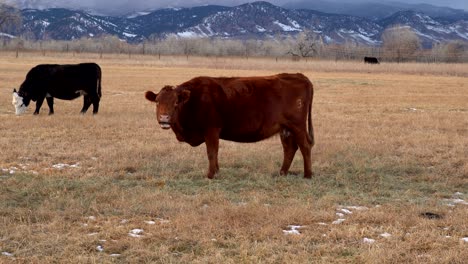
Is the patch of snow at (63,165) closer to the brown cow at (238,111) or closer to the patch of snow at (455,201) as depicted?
the brown cow at (238,111)

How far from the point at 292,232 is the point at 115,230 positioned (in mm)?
1880

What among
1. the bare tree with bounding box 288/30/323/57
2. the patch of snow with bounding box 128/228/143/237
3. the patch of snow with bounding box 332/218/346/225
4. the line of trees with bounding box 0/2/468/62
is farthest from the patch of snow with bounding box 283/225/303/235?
the bare tree with bounding box 288/30/323/57

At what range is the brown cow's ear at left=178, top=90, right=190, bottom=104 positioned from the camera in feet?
26.2

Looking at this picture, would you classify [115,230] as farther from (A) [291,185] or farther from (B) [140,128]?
(B) [140,128]

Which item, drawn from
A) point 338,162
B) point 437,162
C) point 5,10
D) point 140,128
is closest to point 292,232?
point 338,162

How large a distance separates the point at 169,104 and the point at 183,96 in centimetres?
28

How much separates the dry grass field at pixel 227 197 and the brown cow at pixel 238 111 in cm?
61

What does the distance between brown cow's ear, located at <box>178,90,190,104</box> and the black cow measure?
350 inches

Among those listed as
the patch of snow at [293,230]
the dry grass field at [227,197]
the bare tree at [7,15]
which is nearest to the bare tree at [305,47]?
the bare tree at [7,15]

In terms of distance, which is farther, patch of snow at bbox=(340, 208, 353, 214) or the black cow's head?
the black cow's head

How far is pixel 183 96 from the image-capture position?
7988mm

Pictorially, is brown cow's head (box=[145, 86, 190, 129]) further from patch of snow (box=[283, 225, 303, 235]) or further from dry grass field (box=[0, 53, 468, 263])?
patch of snow (box=[283, 225, 303, 235])

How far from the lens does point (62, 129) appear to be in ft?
42.7

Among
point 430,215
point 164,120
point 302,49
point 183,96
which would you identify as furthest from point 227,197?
point 302,49
